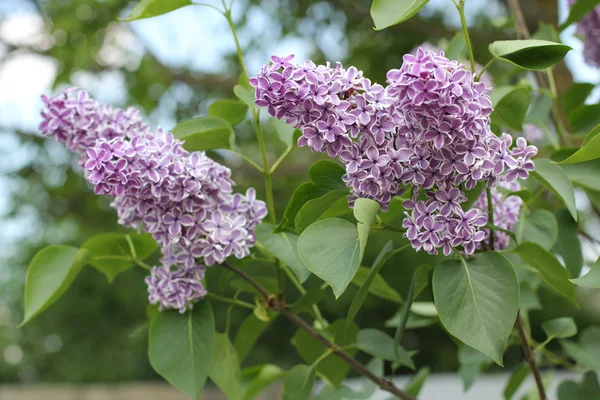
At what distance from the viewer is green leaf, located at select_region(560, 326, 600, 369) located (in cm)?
87

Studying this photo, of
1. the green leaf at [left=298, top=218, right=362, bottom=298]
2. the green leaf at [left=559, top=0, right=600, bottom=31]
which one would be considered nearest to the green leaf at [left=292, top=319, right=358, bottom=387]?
the green leaf at [left=298, top=218, right=362, bottom=298]

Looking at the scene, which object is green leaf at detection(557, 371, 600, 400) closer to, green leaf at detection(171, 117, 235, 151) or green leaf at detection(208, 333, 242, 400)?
green leaf at detection(208, 333, 242, 400)

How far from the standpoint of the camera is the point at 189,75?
11.1 ft

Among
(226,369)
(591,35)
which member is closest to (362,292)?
(226,369)

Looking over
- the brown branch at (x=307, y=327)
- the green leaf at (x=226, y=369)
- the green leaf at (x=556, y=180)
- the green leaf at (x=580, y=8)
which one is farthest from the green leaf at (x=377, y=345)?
the green leaf at (x=580, y=8)

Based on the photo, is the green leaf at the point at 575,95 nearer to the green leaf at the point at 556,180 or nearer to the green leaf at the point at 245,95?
the green leaf at the point at 556,180

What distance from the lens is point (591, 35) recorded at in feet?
3.42

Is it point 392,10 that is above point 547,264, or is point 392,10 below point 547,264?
above

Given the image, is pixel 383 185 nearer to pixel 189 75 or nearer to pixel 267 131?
pixel 189 75

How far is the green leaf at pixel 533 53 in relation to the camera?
19.4 inches

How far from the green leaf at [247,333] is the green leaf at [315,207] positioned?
25 centimetres

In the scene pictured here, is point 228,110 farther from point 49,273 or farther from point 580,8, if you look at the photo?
point 580,8

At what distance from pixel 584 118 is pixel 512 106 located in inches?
10.8

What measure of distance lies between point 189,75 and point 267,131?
2.40 feet
